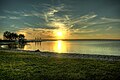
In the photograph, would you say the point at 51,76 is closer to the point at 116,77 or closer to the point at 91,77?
the point at 91,77

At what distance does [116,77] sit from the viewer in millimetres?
16391

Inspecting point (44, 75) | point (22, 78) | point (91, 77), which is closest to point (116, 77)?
point (91, 77)

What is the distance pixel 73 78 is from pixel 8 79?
5.80 meters

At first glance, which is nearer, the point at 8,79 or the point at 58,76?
the point at 8,79

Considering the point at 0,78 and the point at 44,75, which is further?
the point at 44,75

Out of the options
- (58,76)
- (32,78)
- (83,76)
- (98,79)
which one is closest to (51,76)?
(58,76)

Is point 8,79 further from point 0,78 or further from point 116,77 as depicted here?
point 116,77

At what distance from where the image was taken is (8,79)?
15.8m

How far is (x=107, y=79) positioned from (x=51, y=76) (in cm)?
516

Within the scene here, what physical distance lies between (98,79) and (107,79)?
2.62 ft

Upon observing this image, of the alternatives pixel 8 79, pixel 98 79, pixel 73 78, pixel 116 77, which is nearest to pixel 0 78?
pixel 8 79

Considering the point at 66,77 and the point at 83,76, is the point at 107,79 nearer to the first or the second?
the point at 83,76

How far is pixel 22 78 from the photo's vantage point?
16.2 m

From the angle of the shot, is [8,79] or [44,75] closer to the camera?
[8,79]
